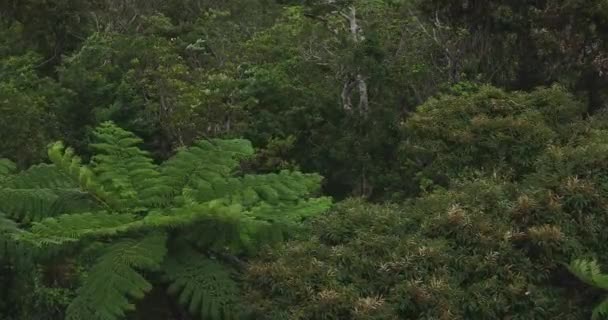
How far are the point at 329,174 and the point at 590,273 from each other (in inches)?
243

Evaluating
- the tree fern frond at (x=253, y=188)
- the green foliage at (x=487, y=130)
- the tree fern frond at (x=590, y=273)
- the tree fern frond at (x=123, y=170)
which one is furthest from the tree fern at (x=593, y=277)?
the tree fern frond at (x=123, y=170)

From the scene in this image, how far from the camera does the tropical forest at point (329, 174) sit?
5.67 meters

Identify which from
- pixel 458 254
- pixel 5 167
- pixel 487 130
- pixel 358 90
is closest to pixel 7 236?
pixel 5 167

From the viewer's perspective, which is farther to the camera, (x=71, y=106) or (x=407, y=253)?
(x=71, y=106)

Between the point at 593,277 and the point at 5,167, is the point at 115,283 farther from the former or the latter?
the point at 593,277

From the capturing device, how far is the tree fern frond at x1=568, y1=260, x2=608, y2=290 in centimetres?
532

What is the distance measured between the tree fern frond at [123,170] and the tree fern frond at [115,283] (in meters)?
0.83

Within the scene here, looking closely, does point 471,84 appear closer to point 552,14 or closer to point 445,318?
point 552,14

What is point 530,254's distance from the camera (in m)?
5.78

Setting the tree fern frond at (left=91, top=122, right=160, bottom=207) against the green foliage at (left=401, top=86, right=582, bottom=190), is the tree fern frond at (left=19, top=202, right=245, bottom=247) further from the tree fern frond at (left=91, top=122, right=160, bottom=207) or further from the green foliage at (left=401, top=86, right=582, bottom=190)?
the green foliage at (left=401, top=86, right=582, bottom=190)

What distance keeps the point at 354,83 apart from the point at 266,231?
537cm

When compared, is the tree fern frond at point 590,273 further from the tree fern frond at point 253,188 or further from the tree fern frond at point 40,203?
the tree fern frond at point 40,203

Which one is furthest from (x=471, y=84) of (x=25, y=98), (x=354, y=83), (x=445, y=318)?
(x=25, y=98)

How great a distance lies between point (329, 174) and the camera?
11.3 m
